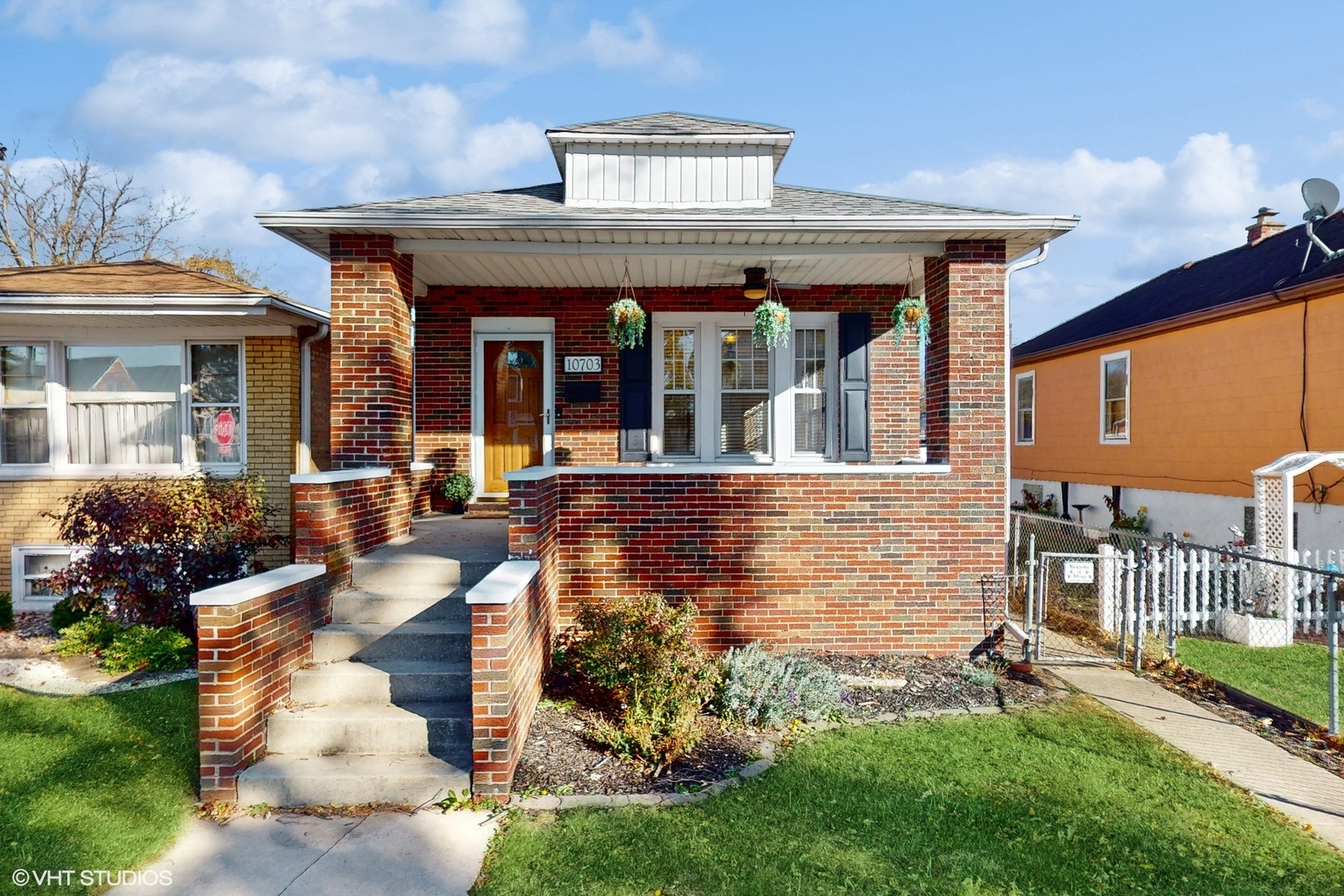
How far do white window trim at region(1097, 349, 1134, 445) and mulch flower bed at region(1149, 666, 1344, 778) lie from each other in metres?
8.10

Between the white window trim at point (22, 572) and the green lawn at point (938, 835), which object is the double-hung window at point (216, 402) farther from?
the green lawn at point (938, 835)

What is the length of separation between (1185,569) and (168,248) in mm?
25757

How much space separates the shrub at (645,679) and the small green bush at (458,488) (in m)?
3.62

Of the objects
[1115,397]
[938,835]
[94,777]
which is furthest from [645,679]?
[1115,397]

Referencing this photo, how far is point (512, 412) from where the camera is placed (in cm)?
887

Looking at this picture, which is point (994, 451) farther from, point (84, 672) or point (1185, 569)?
point (84, 672)

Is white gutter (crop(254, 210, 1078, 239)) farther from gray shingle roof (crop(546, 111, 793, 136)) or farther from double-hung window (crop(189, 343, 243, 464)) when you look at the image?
double-hung window (crop(189, 343, 243, 464))

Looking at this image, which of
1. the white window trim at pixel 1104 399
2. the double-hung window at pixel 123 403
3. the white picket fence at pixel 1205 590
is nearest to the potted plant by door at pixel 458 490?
the double-hung window at pixel 123 403

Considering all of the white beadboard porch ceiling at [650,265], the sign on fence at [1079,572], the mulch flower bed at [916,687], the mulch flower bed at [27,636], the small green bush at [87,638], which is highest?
the white beadboard porch ceiling at [650,265]

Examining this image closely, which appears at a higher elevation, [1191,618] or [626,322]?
[626,322]

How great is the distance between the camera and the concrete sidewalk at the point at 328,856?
3.27m

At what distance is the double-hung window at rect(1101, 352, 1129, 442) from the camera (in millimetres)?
13195

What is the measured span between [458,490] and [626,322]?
3102 mm

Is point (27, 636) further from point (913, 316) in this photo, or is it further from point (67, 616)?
point (913, 316)
